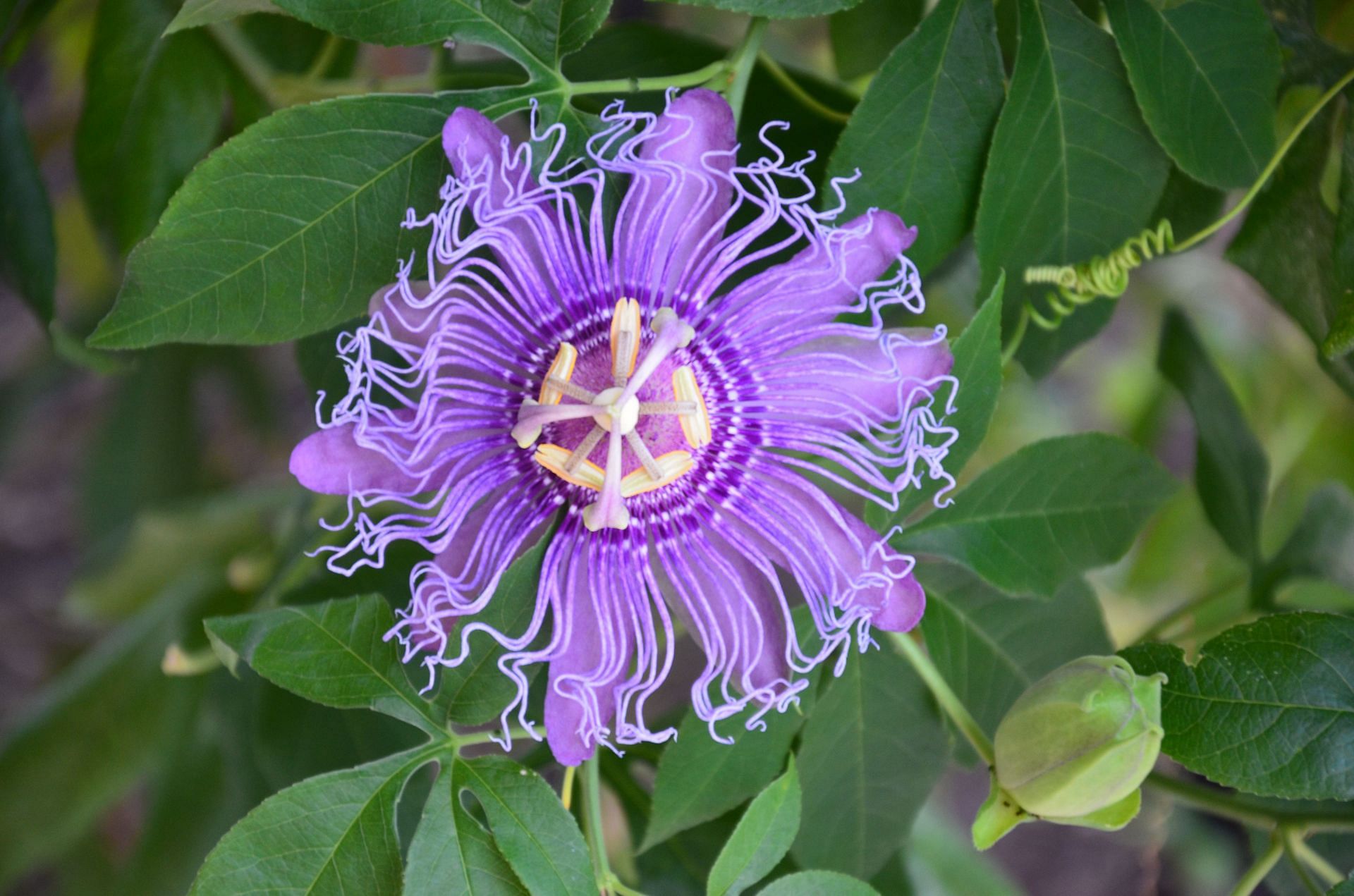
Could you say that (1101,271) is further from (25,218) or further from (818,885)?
(25,218)

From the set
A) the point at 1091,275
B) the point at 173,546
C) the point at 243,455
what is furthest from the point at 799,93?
the point at 243,455

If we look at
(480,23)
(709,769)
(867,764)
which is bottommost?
(867,764)

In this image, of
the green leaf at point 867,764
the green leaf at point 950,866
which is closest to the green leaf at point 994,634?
the green leaf at point 867,764

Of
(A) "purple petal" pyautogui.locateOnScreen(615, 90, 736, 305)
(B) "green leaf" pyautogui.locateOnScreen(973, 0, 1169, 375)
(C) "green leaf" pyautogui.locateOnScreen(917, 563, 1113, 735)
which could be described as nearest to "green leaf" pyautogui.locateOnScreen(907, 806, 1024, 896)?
(C) "green leaf" pyautogui.locateOnScreen(917, 563, 1113, 735)

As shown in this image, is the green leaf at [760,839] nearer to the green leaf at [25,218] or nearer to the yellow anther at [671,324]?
the yellow anther at [671,324]

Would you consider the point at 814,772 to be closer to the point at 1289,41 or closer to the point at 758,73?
the point at 758,73

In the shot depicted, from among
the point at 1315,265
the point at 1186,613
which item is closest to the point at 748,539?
the point at 1315,265
